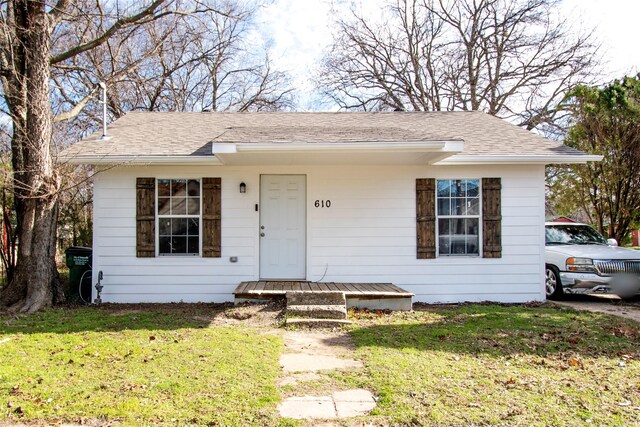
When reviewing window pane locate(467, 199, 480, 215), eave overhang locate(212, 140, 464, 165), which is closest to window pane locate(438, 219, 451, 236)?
window pane locate(467, 199, 480, 215)

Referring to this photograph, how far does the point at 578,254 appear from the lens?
26.5ft

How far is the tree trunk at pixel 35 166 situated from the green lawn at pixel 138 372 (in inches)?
48.8

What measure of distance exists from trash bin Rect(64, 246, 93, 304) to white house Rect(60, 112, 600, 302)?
22.2 inches

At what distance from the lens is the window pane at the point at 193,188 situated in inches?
312

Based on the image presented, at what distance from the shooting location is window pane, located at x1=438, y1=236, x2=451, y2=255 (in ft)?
26.5

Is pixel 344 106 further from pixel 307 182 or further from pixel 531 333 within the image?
pixel 531 333

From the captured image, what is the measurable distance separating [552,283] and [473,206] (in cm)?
226

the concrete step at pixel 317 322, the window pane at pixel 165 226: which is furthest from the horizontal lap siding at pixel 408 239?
the window pane at pixel 165 226

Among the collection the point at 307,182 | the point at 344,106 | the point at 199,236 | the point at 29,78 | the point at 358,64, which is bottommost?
the point at 199,236

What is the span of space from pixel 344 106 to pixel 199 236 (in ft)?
50.9

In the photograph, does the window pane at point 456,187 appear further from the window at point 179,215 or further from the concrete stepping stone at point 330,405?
the concrete stepping stone at point 330,405

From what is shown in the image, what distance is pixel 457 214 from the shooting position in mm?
8055

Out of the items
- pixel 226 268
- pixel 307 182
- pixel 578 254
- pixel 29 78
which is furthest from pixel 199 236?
pixel 578 254

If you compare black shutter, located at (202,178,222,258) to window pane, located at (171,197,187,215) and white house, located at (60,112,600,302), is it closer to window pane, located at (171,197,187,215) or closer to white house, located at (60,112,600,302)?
white house, located at (60,112,600,302)
